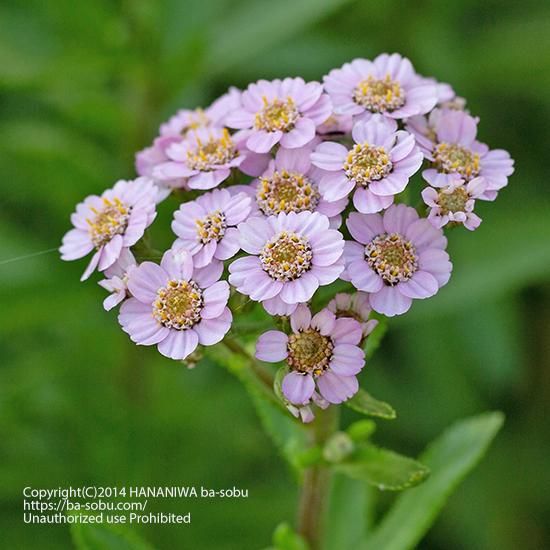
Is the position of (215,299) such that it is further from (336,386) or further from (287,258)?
(336,386)

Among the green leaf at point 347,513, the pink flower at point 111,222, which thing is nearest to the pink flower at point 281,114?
the pink flower at point 111,222

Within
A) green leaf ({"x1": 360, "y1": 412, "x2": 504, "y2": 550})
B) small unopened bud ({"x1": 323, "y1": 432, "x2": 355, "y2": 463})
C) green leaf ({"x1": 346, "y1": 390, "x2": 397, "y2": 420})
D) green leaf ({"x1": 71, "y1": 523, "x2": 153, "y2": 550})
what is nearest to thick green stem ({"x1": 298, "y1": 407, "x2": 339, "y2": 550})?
small unopened bud ({"x1": 323, "y1": 432, "x2": 355, "y2": 463})

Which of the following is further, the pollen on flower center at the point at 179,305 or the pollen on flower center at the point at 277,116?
the pollen on flower center at the point at 277,116

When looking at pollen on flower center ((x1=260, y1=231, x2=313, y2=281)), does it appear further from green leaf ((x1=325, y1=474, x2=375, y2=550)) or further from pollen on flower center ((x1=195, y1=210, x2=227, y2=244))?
green leaf ((x1=325, y1=474, x2=375, y2=550))

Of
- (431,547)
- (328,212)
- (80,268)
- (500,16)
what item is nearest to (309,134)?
(328,212)

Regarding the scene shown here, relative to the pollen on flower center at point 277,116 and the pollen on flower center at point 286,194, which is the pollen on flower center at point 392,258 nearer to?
the pollen on flower center at point 286,194

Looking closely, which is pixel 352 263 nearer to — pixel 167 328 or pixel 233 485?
pixel 167 328
